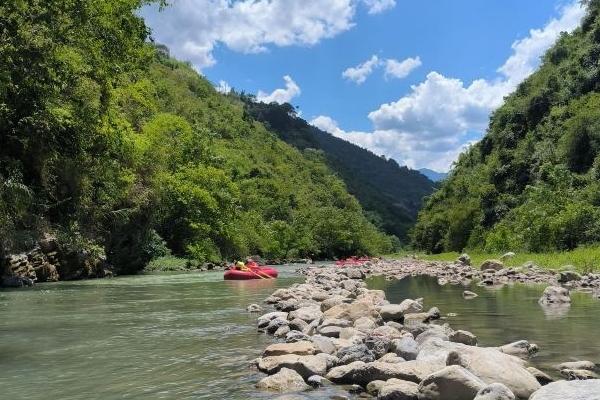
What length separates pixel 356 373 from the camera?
6.09 m

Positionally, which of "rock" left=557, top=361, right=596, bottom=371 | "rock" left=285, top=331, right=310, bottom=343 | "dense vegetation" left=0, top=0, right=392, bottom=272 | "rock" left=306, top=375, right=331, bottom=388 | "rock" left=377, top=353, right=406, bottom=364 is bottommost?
"rock" left=306, top=375, right=331, bottom=388

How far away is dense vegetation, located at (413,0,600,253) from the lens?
30.4 metres

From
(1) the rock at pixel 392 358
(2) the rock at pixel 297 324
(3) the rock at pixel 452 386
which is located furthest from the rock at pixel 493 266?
(3) the rock at pixel 452 386

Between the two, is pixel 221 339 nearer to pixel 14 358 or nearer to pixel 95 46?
pixel 14 358

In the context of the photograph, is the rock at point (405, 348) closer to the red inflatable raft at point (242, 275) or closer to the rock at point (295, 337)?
the rock at point (295, 337)

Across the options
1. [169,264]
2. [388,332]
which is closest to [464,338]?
[388,332]

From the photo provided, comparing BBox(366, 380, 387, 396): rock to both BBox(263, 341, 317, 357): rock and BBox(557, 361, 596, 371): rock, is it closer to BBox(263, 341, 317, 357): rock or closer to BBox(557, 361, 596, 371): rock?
BBox(263, 341, 317, 357): rock

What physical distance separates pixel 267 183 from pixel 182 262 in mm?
49941

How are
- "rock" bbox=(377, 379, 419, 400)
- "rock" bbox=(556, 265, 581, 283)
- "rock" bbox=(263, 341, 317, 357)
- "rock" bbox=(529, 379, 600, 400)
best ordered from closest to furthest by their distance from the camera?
"rock" bbox=(529, 379, 600, 400)
"rock" bbox=(377, 379, 419, 400)
"rock" bbox=(263, 341, 317, 357)
"rock" bbox=(556, 265, 581, 283)

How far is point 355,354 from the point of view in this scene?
21.8ft

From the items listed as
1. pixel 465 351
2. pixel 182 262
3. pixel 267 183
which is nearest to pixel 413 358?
pixel 465 351

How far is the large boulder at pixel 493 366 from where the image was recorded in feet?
18.0

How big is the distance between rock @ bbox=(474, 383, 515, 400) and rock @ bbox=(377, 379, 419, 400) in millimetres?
654

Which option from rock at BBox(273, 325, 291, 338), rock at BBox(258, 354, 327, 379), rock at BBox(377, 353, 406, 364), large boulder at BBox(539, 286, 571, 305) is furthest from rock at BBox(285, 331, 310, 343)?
large boulder at BBox(539, 286, 571, 305)
